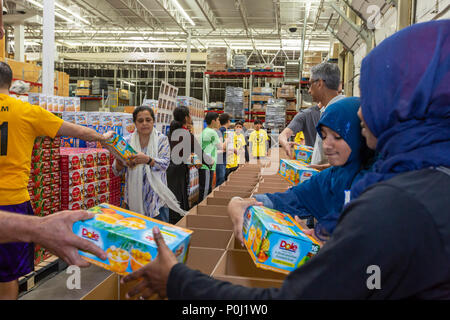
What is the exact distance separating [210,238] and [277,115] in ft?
30.4

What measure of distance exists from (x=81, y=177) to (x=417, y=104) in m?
3.16

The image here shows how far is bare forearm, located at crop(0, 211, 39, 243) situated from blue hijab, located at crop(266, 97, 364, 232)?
0.94 meters

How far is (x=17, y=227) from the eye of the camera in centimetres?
114

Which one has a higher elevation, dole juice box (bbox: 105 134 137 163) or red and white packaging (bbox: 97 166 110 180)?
dole juice box (bbox: 105 134 137 163)

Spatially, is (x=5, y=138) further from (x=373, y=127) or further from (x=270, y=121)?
(x=270, y=121)

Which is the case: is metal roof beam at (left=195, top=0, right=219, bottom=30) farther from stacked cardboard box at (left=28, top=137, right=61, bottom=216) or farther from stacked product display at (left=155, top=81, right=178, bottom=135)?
stacked cardboard box at (left=28, top=137, right=61, bottom=216)

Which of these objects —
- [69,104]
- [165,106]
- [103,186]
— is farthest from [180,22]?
[103,186]

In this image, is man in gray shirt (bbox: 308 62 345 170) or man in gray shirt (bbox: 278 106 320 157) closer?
man in gray shirt (bbox: 308 62 345 170)

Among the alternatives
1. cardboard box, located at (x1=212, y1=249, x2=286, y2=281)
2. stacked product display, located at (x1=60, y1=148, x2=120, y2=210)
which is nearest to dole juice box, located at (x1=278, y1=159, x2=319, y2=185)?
cardboard box, located at (x1=212, y1=249, x2=286, y2=281)

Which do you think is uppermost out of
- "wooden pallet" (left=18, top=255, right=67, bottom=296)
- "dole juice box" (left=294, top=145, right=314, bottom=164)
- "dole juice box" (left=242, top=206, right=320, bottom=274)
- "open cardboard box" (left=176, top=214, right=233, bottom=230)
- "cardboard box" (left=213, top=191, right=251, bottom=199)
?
"dole juice box" (left=294, top=145, right=314, bottom=164)

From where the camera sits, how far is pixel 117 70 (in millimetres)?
23016

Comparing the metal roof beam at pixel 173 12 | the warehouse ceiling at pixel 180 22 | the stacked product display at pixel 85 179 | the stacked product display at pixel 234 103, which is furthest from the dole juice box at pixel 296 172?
the metal roof beam at pixel 173 12

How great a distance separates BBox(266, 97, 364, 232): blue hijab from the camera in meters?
1.43

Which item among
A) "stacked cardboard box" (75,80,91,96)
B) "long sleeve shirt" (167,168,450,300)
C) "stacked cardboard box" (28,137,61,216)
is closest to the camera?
"long sleeve shirt" (167,168,450,300)
